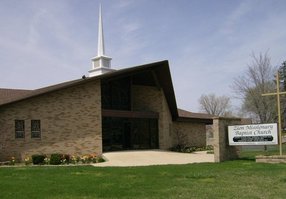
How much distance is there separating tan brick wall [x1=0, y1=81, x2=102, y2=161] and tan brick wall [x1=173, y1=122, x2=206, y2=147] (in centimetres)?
1085

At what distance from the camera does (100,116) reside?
24.8 metres

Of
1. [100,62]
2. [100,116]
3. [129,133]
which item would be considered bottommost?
[129,133]

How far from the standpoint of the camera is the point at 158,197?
9.38m

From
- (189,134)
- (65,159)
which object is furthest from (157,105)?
(65,159)

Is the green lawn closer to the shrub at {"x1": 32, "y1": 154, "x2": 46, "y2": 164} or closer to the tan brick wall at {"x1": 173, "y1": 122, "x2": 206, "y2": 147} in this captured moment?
the shrub at {"x1": 32, "y1": 154, "x2": 46, "y2": 164}

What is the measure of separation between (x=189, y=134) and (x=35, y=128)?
1652 cm

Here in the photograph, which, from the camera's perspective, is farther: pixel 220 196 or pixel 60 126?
pixel 60 126

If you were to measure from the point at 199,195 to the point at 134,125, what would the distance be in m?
20.1

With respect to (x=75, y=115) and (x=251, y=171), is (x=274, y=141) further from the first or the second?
(x=75, y=115)

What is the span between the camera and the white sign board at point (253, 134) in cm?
1896

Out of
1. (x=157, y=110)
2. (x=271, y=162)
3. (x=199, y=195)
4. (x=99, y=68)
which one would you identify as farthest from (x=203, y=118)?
(x=199, y=195)

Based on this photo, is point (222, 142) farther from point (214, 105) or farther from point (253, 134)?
point (214, 105)

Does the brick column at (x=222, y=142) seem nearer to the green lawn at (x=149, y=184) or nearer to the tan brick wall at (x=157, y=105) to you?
the green lawn at (x=149, y=184)

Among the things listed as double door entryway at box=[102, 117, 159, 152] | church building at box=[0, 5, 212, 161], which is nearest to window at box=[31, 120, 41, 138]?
church building at box=[0, 5, 212, 161]
